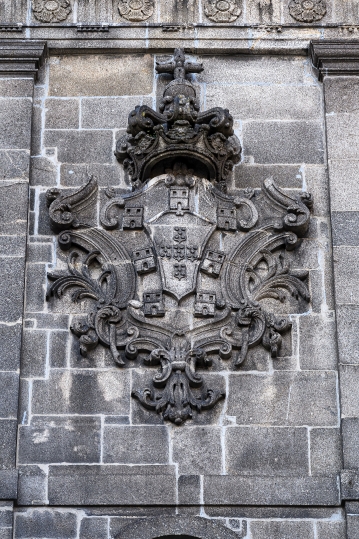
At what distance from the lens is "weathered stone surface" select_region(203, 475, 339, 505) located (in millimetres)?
13258

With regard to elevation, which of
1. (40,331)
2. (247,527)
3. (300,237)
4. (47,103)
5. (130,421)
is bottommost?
(247,527)

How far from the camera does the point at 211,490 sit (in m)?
13.3

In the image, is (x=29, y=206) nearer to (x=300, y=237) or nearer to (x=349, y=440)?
(x=300, y=237)

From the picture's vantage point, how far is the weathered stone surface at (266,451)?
44.1ft

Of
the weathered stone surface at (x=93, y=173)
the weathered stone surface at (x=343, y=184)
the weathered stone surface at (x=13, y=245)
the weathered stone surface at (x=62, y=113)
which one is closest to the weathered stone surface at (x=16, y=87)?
the weathered stone surface at (x=62, y=113)

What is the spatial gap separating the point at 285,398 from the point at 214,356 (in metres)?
0.78

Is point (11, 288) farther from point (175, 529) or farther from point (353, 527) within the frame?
point (353, 527)

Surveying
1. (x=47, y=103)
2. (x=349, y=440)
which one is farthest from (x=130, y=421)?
(x=47, y=103)

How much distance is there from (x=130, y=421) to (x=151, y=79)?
12.5 feet

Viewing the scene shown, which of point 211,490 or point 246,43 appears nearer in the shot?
point 211,490

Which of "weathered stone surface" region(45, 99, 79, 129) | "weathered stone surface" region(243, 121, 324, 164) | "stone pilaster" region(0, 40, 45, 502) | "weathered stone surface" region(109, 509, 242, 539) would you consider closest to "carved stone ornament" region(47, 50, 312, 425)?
"weathered stone surface" region(243, 121, 324, 164)

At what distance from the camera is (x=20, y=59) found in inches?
606

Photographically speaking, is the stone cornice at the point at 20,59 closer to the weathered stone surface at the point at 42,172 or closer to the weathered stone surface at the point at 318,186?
the weathered stone surface at the point at 42,172

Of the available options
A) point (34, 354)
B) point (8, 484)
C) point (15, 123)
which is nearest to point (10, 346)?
point (34, 354)
